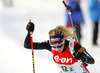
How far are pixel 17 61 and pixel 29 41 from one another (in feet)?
9.26

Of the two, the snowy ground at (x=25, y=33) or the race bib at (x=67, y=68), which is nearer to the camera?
the race bib at (x=67, y=68)

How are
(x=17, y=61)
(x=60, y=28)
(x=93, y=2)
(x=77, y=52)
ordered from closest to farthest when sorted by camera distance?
(x=77, y=52) → (x=60, y=28) → (x=17, y=61) → (x=93, y=2)

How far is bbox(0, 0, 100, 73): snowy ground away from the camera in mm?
6512

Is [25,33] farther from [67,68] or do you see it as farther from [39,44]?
[67,68]

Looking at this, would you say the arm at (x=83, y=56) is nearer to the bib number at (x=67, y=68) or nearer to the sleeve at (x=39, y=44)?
the bib number at (x=67, y=68)

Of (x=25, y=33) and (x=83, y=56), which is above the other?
(x=25, y=33)

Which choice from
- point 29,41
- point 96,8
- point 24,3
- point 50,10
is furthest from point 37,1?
point 29,41

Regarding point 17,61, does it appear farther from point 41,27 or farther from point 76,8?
point 41,27

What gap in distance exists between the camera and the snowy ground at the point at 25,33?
21.4 feet

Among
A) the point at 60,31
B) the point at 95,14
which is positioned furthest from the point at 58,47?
the point at 95,14

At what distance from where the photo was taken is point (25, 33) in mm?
9031

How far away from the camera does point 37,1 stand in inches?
567

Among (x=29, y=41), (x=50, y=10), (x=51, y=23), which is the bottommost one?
(x=29, y=41)

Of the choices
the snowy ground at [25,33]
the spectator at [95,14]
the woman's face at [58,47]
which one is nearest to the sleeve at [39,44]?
the woman's face at [58,47]
